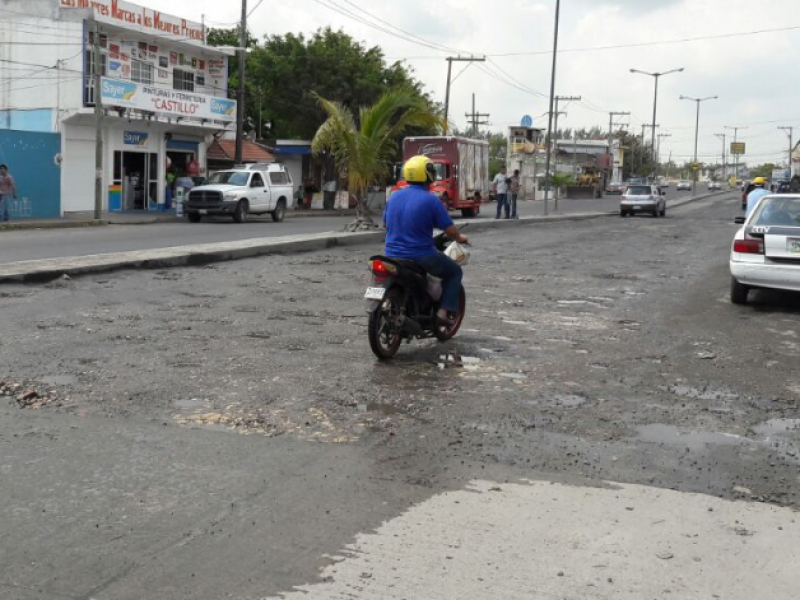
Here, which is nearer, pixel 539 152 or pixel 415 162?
pixel 415 162

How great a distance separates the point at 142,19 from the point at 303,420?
115 ft

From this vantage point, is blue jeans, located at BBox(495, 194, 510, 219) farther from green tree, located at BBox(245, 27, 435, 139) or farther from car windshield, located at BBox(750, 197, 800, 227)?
car windshield, located at BBox(750, 197, 800, 227)

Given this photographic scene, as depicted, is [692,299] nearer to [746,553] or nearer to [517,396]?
[517,396]

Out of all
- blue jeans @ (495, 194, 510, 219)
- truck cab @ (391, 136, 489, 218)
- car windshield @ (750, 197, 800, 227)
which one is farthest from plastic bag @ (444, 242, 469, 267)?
blue jeans @ (495, 194, 510, 219)

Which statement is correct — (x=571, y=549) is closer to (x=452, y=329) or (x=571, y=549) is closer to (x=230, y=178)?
(x=452, y=329)

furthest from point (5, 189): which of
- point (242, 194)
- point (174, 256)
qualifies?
point (174, 256)

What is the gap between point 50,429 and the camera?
5793 mm

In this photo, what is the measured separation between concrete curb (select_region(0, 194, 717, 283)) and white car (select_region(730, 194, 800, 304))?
866 centimetres

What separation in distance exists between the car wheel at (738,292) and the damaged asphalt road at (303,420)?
438mm

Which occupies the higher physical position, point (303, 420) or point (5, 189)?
point (5, 189)

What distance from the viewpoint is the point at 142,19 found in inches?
1484

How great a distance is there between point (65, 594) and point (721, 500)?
3.18 meters

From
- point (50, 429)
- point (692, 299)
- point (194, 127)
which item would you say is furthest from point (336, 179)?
point (50, 429)

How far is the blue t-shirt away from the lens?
8289 millimetres
